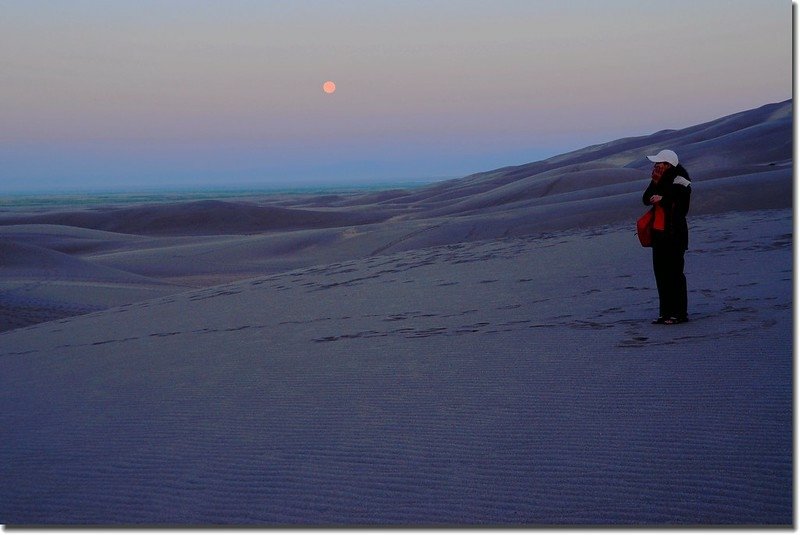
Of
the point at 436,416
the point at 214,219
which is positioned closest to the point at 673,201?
the point at 436,416

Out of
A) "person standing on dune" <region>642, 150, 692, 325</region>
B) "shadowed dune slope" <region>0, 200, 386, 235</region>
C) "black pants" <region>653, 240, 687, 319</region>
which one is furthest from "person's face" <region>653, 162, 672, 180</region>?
"shadowed dune slope" <region>0, 200, 386, 235</region>

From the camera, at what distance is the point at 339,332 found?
7.20 metres

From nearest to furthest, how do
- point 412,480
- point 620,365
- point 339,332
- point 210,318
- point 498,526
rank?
1. point 498,526
2. point 412,480
3. point 620,365
4. point 339,332
5. point 210,318

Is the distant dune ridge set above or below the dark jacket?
below

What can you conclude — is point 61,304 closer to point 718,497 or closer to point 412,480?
point 412,480

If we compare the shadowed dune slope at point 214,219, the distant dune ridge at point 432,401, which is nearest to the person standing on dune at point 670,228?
the distant dune ridge at point 432,401

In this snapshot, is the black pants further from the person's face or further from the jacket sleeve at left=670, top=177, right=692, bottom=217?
the person's face

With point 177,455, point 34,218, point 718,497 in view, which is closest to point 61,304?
point 177,455

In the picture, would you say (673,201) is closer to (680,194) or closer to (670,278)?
(680,194)

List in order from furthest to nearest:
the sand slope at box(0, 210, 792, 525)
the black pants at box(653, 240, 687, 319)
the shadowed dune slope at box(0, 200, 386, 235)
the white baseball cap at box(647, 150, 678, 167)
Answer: the shadowed dune slope at box(0, 200, 386, 235)
the black pants at box(653, 240, 687, 319)
the white baseball cap at box(647, 150, 678, 167)
the sand slope at box(0, 210, 792, 525)

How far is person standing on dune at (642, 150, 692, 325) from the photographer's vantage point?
5551mm

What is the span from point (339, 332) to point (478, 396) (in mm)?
2930

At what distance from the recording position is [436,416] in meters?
4.13

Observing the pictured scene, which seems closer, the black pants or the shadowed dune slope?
the black pants
